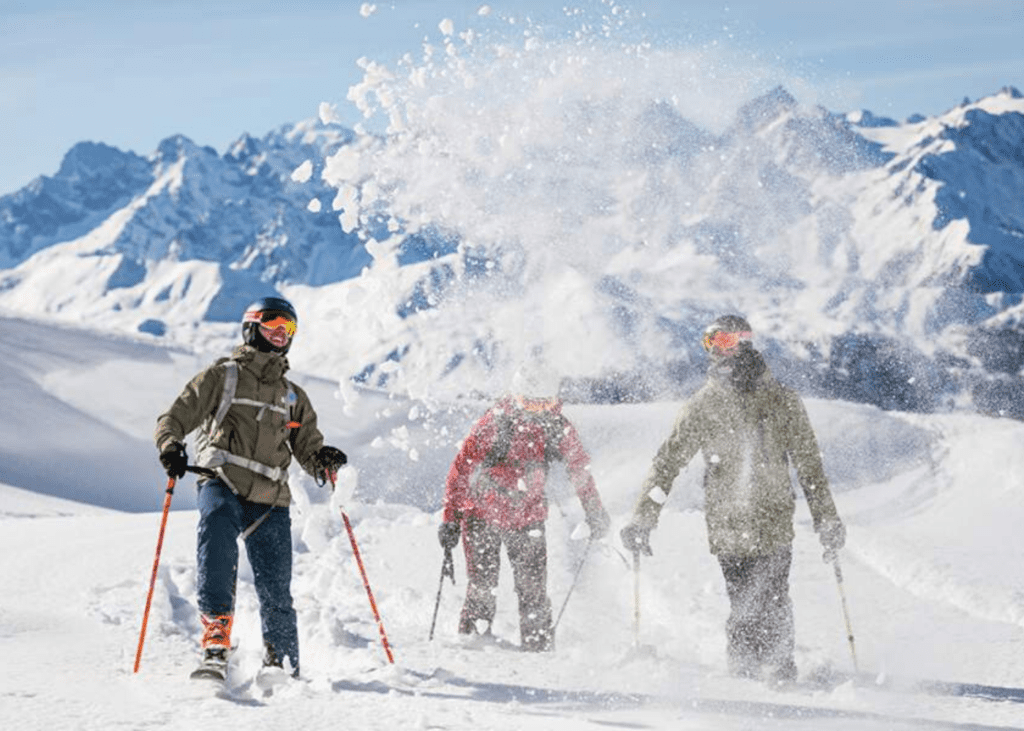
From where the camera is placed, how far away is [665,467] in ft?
20.4

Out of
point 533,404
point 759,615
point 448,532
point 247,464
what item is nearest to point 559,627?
point 448,532

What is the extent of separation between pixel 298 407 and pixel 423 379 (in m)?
4.66

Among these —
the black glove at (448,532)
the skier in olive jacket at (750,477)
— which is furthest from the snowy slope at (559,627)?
the black glove at (448,532)

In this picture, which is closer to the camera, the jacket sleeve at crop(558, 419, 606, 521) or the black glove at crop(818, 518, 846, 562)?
the black glove at crop(818, 518, 846, 562)

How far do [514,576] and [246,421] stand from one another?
2380 mm

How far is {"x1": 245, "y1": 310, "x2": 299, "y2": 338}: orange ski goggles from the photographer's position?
5156 mm

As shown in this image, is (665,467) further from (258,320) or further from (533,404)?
(258,320)

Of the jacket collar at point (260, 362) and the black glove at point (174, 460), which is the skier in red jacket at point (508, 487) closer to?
the jacket collar at point (260, 362)

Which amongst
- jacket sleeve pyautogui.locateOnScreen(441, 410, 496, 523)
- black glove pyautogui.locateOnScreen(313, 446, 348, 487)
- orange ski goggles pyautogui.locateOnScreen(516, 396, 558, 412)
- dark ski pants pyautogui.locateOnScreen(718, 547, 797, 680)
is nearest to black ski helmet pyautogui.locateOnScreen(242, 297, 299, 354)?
black glove pyautogui.locateOnScreen(313, 446, 348, 487)

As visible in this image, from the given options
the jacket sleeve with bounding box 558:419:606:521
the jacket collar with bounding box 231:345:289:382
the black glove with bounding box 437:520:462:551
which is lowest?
the black glove with bounding box 437:520:462:551

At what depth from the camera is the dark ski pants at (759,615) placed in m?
5.77

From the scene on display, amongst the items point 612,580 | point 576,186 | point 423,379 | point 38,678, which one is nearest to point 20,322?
point 576,186

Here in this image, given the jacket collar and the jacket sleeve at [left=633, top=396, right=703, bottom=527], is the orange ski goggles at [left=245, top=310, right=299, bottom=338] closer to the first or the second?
the jacket collar

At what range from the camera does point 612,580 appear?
827 centimetres
